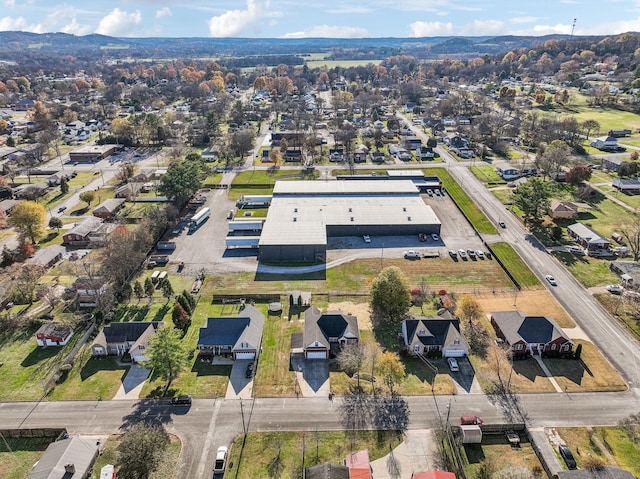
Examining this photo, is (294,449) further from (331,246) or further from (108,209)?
(108,209)

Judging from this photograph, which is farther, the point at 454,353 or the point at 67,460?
the point at 454,353

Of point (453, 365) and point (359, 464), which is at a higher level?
point (359, 464)

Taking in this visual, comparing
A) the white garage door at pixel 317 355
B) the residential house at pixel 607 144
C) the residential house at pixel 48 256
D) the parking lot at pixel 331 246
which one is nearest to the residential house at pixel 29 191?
the residential house at pixel 48 256

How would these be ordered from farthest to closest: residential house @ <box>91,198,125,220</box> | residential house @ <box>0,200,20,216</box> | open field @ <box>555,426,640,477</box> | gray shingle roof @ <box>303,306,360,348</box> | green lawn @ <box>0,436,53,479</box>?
residential house @ <box>0,200,20,216</box>, residential house @ <box>91,198,125,220</box>, gray shingle roof @ <box>303,306,360,348</box>, open field @ <box>555,426,640,477</box>, green lawn @ <box>0,436,53,479</box>

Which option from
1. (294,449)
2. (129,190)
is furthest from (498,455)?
(129,190)

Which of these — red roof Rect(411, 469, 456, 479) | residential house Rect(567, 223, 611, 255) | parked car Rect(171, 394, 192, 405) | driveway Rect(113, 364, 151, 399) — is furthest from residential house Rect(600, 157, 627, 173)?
driveway Rect(113, 364, 151, 399)

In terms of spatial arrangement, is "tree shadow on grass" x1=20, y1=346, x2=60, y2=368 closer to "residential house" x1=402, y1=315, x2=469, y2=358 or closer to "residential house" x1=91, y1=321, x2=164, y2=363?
"residential house" x1=91, y1=321, x2=164, y2=363
